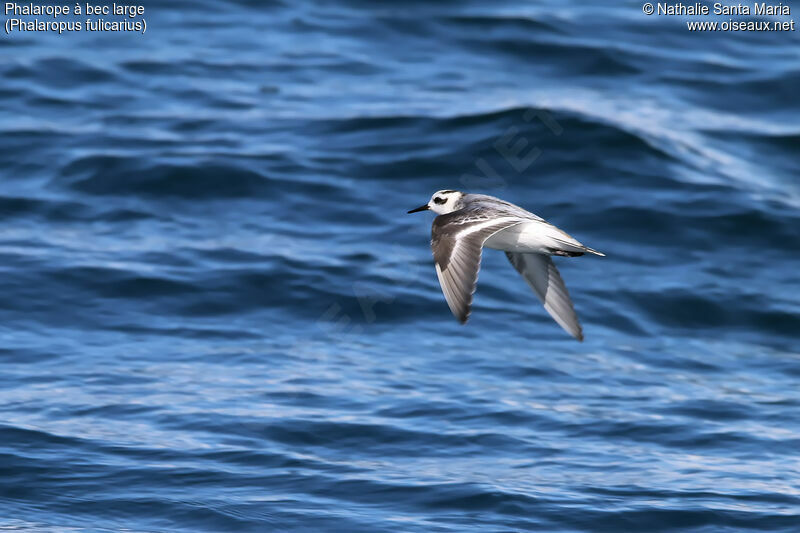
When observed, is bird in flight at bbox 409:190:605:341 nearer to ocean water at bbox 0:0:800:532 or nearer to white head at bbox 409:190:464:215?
white head at bbox 409:190:464:215

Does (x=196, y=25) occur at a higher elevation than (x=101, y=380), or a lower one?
higher

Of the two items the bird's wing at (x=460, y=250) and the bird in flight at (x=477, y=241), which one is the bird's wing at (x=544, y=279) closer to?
the bird in flight at (x=477, y=241)

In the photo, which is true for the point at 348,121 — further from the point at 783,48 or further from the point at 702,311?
the point at 783,48

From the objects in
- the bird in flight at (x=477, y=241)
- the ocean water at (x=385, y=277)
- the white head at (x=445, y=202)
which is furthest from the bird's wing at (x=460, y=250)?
the ocean water at (x=385, y=277)

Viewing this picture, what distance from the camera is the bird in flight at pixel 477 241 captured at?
7.90m

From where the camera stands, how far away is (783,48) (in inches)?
824

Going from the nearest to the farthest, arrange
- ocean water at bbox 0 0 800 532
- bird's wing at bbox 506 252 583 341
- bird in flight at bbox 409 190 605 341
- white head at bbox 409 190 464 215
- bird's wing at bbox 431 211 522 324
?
bird's wing at bbox 431 211 522 324, bird in flight at bbox 409 190 605 341, white head at bbox 409 190 464 215, bird's wing at bbox 506 252 583 341, ocean water at bbox 0 0 800 532

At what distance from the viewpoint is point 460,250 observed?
8141 millimetres

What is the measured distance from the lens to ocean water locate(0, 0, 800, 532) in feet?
34.6

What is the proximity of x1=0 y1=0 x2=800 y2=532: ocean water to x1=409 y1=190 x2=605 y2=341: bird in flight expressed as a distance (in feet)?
7.59

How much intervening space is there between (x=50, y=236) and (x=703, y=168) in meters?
8.43

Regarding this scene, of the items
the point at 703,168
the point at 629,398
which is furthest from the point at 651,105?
the point at 629,398

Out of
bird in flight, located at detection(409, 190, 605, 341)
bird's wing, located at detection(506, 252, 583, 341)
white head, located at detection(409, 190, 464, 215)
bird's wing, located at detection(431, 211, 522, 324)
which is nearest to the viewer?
bird's wing, located at detection(431, 211, 522, 324)

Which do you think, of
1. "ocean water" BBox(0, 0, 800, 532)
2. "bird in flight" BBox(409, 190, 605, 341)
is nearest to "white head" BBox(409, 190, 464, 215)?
"bird in flight" BBox(409, 190, 605, 341)
